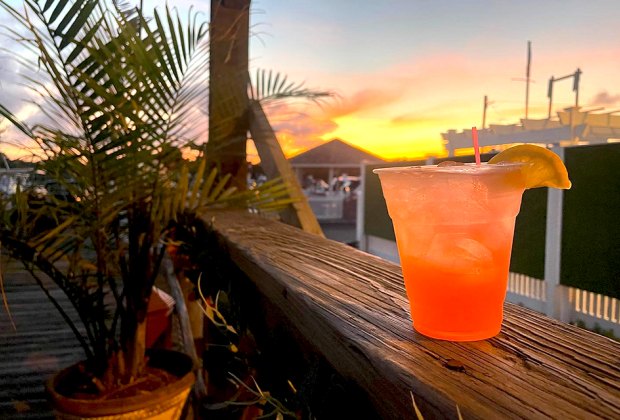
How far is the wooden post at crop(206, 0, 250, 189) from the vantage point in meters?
1.78

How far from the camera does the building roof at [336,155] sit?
1167 cm

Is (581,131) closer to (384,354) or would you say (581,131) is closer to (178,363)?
(384,354)

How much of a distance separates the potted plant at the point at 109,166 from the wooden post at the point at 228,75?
130mm

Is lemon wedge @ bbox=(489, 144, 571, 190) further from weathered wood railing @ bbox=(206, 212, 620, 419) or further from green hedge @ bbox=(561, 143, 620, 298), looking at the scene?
green hedge @ bbox=(561, 143, 620, 298)

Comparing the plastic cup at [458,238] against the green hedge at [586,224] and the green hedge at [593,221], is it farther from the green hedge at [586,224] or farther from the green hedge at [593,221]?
the green hedge at [593,221]

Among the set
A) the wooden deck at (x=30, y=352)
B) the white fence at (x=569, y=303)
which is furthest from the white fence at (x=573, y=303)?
the wooden deck at (x=30, y=352)

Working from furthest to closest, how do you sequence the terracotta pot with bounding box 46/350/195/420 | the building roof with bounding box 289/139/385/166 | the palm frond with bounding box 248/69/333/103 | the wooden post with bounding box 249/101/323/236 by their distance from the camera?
the building roof with bounding box 289/139/385/166 → the palm frond with bounding box 248/69/333/103 → the wooden post with bounding box 249/101/323/236 → the terracotta pot with bounding box 46/350/195/420

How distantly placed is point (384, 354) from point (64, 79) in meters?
1.19

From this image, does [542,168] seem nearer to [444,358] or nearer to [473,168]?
[473,168]

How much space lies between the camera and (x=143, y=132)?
1321 millimetres

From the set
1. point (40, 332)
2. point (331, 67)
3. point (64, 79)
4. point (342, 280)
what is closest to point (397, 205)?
point (342, 280)

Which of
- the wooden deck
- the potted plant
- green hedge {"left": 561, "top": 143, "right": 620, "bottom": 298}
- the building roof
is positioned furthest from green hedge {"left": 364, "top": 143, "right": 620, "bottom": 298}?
the building roof

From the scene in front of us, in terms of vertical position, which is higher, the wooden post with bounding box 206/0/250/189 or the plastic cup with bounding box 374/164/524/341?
the wooden post with bounding box 206/0/250/189

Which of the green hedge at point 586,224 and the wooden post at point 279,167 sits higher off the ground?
the wooden post at point 279,167
